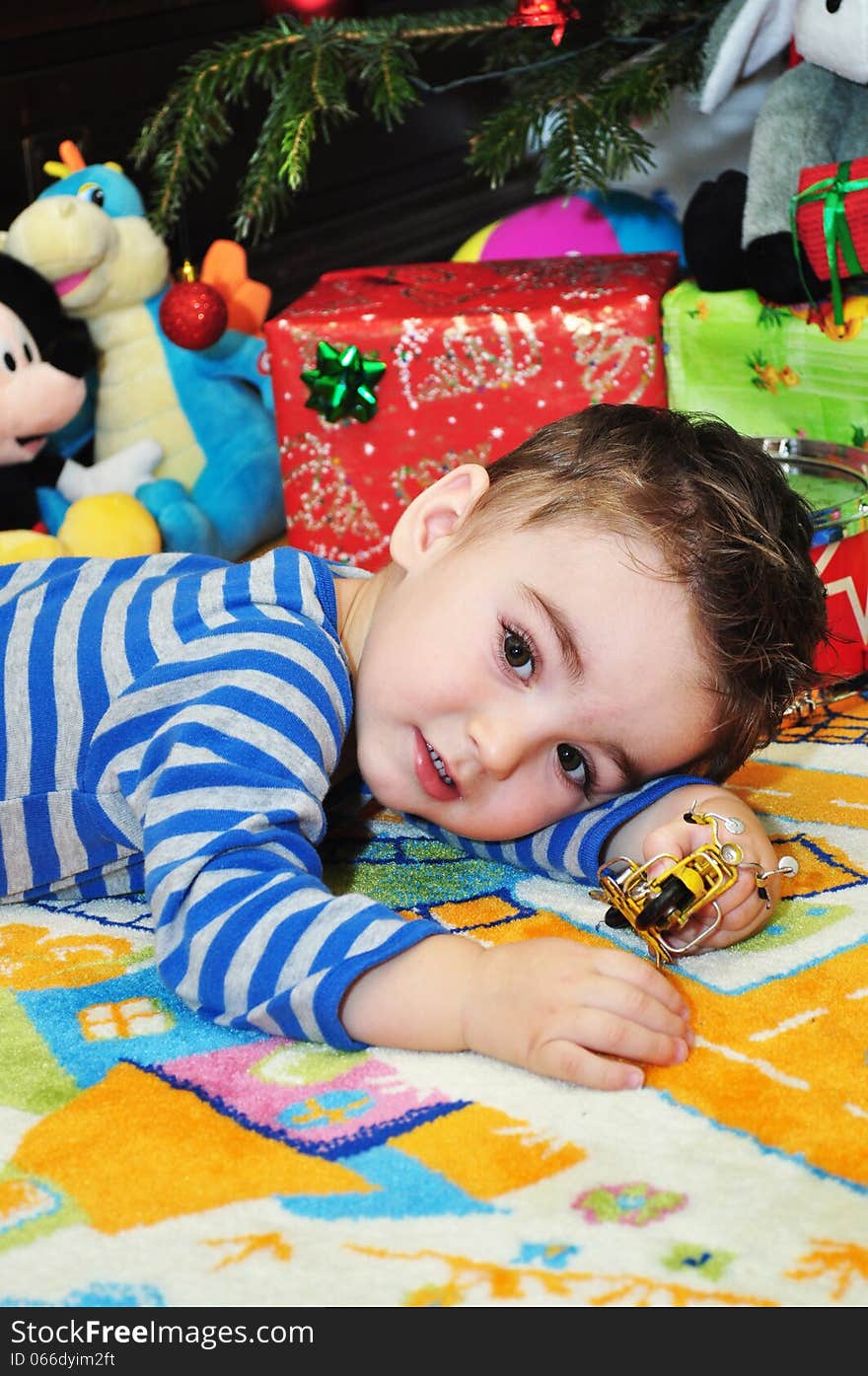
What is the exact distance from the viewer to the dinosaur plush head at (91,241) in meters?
1.45

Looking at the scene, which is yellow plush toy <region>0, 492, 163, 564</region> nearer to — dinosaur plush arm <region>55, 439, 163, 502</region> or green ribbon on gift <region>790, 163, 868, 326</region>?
dinosaur plush arm <region>55, 439, 163, 502</region>

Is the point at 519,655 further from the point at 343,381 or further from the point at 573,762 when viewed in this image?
the point at 343,381

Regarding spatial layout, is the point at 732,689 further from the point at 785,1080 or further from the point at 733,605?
the point at 785,1080

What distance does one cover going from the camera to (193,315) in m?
1.49

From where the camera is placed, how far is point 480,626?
0.78m

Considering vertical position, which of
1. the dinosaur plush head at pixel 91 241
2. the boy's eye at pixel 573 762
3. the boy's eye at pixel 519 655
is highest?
the dinosaur plush head at pixel 91 241

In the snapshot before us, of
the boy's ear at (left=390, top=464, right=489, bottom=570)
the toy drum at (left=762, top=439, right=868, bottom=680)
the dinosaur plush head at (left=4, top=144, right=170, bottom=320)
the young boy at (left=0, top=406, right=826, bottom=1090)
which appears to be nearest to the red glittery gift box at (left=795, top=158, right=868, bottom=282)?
the toy drum at (left=762, top=439, right=868, bottom=680)

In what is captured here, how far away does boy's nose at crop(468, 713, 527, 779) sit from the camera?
75 centimetres

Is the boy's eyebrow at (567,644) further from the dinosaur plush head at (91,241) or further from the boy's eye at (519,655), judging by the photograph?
the dinosaur plush head at (91,241)

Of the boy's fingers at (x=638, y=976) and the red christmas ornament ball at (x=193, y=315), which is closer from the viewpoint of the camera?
the boy's fingers at (x=638, y=976)

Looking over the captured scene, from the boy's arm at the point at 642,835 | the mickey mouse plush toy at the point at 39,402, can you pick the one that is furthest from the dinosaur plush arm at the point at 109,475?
the boy's arm at the point at 642,835

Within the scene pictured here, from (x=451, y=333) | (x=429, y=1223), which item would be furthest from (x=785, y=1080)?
(x=451, y=333)

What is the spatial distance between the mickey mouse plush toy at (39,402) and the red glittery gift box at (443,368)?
22cm

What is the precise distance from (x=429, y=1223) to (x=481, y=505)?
0.46 metres
